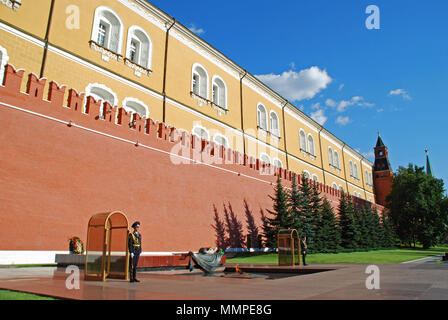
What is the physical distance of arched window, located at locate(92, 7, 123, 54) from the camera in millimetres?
14133

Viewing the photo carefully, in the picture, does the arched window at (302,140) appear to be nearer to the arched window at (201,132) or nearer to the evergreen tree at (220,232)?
the arched window at (201,132)

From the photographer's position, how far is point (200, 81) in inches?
757

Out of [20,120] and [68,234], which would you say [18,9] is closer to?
[20,120]

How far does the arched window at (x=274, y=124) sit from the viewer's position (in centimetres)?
2508

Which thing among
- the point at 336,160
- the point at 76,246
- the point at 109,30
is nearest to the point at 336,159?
the point at 336,160

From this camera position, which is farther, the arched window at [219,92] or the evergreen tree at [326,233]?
the arched window at [219,92]

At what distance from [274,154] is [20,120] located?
17.8 m

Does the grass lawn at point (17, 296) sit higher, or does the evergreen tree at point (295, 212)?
the evergreen tree at point (295, 212)

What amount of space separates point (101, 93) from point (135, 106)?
5.39 ft

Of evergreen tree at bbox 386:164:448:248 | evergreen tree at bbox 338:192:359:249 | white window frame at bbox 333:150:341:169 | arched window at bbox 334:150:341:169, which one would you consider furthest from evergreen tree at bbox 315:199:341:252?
Result: arched window at bbox 334:150:341:169

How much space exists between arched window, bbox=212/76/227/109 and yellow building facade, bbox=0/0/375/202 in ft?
0.21

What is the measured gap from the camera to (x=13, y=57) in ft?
35.5

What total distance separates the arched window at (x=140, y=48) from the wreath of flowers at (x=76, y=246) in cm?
908

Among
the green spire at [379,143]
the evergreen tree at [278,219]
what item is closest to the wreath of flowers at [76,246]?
the evergreen tree at [278,219]
